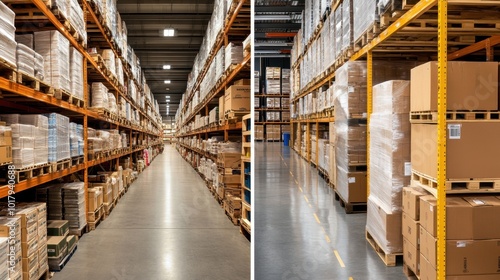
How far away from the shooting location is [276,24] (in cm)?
2145

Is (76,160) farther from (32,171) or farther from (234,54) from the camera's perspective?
(234,54)

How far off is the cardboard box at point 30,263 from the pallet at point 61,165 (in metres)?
1.19

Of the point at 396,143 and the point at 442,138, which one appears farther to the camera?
the point at 396,143

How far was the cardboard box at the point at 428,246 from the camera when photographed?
3633 millimetres

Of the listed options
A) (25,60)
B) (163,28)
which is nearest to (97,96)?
(25,60)

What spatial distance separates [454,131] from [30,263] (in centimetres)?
406

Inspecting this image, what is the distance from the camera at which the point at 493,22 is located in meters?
4.58

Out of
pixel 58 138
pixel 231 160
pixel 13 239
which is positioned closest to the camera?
pixel 13 239

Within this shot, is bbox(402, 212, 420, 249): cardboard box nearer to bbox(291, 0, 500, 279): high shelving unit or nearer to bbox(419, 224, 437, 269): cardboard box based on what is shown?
bbox(419, 224, 437, 269): cardboard box

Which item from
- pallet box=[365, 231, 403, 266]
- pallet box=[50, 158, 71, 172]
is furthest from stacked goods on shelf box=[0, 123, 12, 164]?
pallet box=[365, 231, 403, 266]

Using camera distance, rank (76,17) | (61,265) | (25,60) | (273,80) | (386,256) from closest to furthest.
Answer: (25,60), (386,256), (61,265), (76,17), (273,80)

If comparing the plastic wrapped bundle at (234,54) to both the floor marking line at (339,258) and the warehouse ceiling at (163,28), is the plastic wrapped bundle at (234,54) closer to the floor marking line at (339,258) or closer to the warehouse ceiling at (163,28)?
the floor marking line at (339,258)

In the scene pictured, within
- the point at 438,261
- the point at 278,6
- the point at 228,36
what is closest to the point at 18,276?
the point at 438,261

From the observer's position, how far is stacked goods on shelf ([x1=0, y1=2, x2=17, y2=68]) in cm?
369
